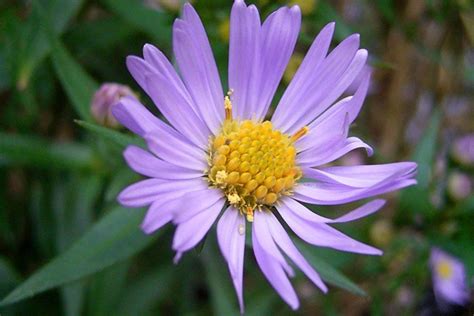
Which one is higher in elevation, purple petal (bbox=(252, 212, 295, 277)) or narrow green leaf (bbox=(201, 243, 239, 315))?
purple petal (bbox=(252, 212, 295, 277))

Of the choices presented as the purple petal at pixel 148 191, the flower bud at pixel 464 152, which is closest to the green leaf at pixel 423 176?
the flower bud at pixel 464 152

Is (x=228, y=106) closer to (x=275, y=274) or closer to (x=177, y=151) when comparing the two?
(x=177, y=151)

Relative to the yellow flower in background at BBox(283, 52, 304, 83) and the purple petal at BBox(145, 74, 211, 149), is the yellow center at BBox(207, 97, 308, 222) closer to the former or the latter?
the purple petal at BBox(145, 74, 211, 149)

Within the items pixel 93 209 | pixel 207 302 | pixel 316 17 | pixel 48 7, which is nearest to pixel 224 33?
pixel 316 17

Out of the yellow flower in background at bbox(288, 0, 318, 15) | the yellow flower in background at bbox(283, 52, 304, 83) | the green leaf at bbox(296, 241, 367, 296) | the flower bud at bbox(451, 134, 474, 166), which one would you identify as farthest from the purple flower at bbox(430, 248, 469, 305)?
the green leaf at bbox(296, 241, 367, 296)

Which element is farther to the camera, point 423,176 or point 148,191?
point 423,176

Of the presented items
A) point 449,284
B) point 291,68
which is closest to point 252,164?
point 291,68

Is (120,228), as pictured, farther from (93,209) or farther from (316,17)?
(316,17)

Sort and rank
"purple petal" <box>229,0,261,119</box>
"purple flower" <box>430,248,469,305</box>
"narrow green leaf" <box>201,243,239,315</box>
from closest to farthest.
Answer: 1. "purple petal" <box>229,0,261,119</box>
2. "narrow green leaf" <box>201,243,239,315</box>
3. "purple flower" <box>430,248,469,305</box>
